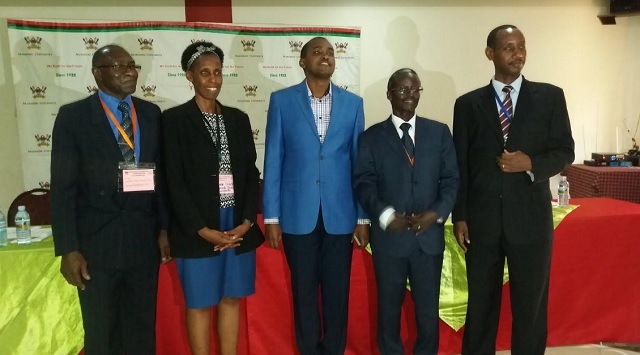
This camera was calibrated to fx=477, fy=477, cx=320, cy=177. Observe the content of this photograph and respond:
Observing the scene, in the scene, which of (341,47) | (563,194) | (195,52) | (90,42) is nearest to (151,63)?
(90,42)

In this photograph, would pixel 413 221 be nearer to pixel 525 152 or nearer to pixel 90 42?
pixel 525 152

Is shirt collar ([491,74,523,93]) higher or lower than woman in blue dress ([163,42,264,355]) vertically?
higher

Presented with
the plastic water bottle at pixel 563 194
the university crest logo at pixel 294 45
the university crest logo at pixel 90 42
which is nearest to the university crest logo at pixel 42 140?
the university crest logo at pixel 90 42

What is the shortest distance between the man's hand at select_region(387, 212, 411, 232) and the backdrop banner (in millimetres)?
2476

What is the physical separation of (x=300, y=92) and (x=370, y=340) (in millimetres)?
1386

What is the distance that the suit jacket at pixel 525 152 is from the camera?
204 cm

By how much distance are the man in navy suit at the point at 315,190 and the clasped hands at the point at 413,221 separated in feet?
0.67

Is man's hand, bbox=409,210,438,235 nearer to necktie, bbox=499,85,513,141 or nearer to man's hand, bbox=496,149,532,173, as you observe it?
man's hand, bbox=496,149,532,173

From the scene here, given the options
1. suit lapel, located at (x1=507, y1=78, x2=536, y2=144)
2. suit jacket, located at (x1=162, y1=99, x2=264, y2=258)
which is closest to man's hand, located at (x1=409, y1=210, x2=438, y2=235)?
suit lapel, located at (x1=507, y1=78, x2=536, y2=144)

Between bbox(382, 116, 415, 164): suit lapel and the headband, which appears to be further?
bbox(382, 116, 415, 164): suit lapel

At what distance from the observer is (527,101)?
2053 millimetres

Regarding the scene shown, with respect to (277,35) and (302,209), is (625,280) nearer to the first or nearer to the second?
(302,209)

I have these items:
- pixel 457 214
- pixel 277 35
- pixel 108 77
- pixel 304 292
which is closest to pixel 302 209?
pixel 304 292

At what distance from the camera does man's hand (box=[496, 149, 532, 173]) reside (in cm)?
197
